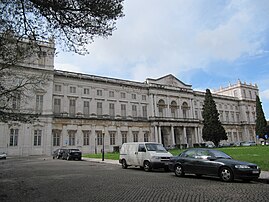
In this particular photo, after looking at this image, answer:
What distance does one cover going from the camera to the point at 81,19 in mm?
9883

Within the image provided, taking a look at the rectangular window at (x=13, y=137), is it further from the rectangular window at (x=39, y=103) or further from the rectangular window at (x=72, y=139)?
the rectangular window at (x=72, y=139)

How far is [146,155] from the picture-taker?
598 inches

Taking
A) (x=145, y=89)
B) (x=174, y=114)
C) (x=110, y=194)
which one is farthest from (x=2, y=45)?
(x=174, y=114)

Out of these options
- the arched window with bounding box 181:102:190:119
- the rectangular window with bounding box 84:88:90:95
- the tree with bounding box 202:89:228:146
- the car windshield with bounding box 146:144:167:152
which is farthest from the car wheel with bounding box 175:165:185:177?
the arched window with bounding box 181:102:190:119

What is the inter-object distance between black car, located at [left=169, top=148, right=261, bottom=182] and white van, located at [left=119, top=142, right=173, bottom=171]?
2.13m

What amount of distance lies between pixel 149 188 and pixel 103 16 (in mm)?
7115

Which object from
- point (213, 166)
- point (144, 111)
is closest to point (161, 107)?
point (144, 111)

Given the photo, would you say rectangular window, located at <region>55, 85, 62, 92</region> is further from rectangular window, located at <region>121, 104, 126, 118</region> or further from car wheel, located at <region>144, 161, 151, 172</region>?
car wheel, located at <region>144, 161, 151, 172</region>

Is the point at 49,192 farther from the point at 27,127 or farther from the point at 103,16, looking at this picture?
the point at 27,127

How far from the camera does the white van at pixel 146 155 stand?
14612 millimetres

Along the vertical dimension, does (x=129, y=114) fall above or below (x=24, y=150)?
above

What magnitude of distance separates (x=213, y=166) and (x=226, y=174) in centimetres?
64

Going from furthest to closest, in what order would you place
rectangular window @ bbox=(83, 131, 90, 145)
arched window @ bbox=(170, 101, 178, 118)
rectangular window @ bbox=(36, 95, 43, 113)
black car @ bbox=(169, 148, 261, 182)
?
arched window @ bbox=(170, 101, 178, 118) < rectangular window @ bbox=(83, 131, 90, 145) < rectangular window @ bbox=(36, 95, 43, 113) < black car @ bbox=(169, 148, 261, 182)

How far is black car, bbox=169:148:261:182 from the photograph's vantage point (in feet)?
31.6
